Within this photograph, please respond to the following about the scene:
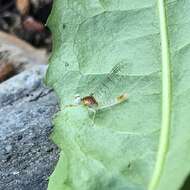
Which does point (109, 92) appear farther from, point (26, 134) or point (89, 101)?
point (26, 134)

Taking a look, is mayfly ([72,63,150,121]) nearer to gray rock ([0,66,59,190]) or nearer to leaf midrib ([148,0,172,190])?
leaf midrib ([148,0,172,190])

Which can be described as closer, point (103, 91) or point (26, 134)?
point (103, 91)

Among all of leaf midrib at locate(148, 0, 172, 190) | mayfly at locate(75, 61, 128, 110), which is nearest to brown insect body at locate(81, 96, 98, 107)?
mayfly at locate(75, 61, 128, 110)

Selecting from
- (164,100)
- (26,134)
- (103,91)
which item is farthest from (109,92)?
(26,134)

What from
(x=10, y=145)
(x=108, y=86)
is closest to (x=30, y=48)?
(x=10, y=145)

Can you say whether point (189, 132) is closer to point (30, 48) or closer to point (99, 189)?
point (99, 189)

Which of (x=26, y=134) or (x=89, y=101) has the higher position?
(x=89, y=101)

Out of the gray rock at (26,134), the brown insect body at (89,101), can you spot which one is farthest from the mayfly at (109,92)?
the gray rock at (26,134)
